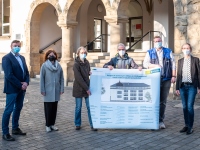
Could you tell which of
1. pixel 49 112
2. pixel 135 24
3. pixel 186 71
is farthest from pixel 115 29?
pixel 135 24

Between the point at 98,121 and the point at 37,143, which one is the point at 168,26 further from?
the point at 37,143

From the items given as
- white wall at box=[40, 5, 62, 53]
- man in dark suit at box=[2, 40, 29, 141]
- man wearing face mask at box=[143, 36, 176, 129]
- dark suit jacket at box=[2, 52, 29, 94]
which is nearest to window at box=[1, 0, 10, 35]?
white wall at box=[40, 5, 62, 53]

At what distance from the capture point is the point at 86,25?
18859 millimetres

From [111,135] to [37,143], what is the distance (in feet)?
4.63

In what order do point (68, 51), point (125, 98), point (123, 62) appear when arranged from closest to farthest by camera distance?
point (125, 98) < point (123, 62) < point (68, 51)

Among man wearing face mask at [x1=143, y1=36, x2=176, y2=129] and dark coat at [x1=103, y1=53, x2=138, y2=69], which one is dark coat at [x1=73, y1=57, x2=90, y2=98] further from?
man wearing face mask at [x1=143, y1=36, x2=176, y2=129]

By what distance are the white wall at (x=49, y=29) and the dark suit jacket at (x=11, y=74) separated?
11782 mm

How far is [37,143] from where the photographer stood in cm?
584

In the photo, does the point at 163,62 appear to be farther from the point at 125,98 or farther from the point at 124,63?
the point at 125,98

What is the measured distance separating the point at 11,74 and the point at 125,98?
2.27m

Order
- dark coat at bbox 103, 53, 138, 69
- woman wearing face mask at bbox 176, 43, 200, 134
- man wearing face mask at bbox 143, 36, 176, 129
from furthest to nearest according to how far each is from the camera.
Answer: dark coat at bbox 103, 53, 138, 69 < man wearing face mask at bbox 143, 36, 176, 129 < woman wearing face mask at bbox 176, 43, 200, 134

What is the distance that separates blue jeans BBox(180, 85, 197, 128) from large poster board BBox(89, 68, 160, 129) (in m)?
0.50

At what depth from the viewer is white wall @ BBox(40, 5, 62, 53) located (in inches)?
700

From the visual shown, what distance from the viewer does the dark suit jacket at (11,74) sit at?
5953mm
